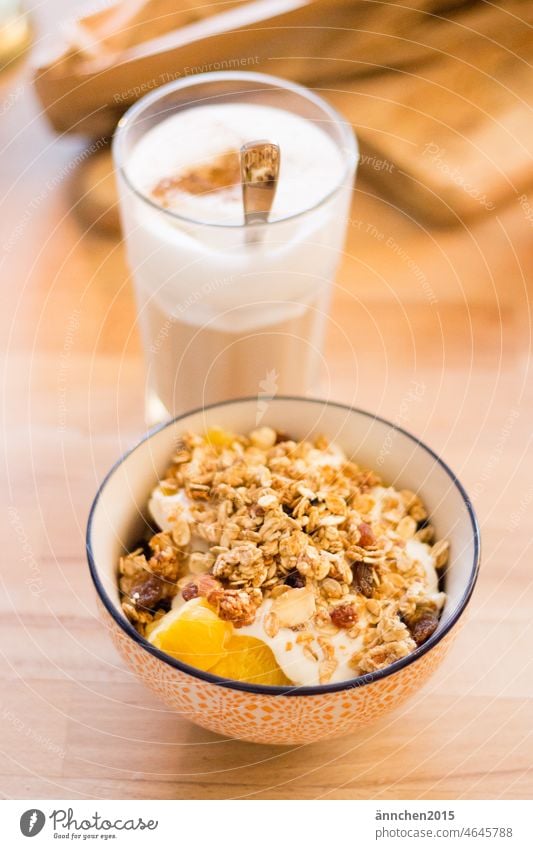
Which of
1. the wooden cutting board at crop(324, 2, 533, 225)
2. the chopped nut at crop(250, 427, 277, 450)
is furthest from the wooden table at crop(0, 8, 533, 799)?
the chopped nut at crop(250, 427, 277, 450)

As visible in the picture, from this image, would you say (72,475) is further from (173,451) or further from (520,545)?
(520,545)

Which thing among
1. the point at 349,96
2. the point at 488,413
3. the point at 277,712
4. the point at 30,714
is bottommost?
the point at 30,714

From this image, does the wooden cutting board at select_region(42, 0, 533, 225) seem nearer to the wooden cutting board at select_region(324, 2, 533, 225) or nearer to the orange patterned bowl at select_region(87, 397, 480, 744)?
the wooden cutting board at select_region(324, 2, 533, 225)

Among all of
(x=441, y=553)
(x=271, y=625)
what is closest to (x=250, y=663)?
(x=271, y=625)

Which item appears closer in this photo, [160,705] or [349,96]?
[160,705]

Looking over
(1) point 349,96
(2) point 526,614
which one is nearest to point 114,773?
(2) point 526,614

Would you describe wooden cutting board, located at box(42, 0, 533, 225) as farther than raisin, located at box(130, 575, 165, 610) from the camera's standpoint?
Yes
